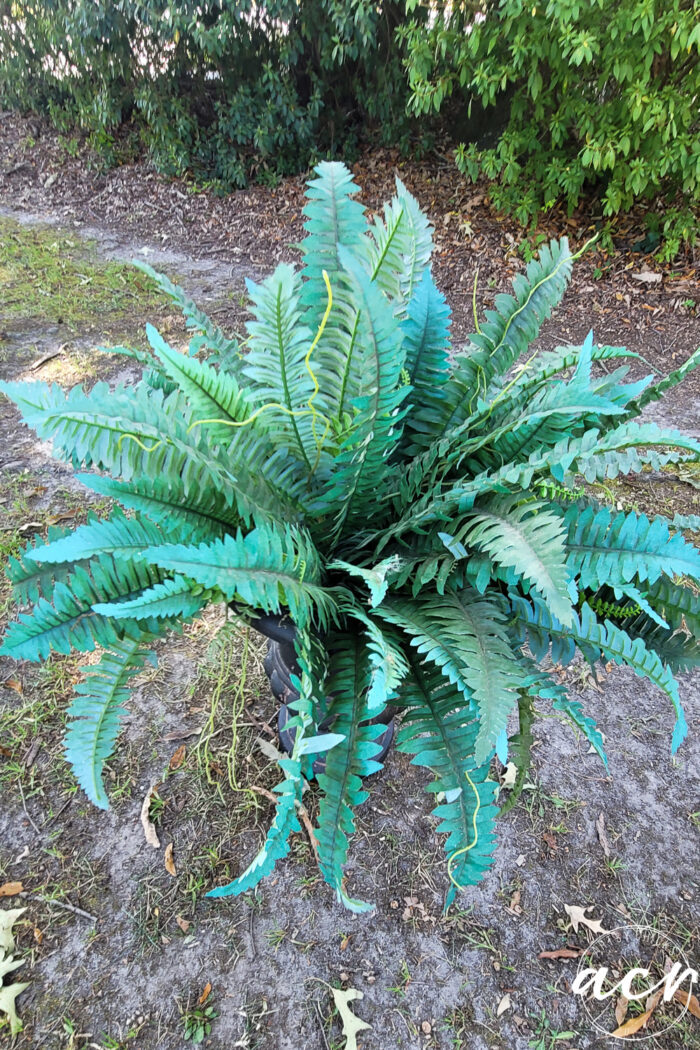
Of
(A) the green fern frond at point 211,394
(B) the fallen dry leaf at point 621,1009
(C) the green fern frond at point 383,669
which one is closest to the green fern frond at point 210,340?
(A) the green fern frond at point 211,394

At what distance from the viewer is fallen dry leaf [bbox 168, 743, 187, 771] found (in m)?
1.67

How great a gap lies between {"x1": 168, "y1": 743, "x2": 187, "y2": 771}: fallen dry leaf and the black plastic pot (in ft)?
0.84

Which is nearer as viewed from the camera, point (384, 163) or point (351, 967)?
point (351, 967)

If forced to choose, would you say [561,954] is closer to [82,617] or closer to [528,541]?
[528,541]

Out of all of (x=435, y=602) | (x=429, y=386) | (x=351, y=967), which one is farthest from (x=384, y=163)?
(x=351, y=967)

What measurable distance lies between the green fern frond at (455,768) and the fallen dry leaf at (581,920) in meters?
0.70

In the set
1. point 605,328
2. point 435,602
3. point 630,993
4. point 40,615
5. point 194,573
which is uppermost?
point 194,573

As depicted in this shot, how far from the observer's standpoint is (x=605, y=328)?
3.42 m

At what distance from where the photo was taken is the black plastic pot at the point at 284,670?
3.47 feet

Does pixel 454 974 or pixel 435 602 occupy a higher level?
pixel 435 602

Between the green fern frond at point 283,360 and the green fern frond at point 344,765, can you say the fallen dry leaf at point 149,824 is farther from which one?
the green fern frond at point 283,360

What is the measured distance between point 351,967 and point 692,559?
113 cm

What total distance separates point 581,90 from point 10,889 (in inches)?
156

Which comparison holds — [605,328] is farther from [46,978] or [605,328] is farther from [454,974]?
[46,978]
